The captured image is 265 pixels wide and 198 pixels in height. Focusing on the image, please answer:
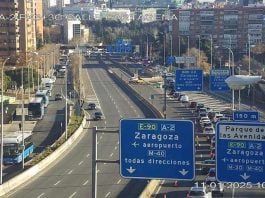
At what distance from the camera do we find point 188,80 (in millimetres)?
26438

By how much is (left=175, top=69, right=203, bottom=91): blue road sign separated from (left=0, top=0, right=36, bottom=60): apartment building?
3777 cm

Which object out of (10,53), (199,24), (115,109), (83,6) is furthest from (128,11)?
(115,109)

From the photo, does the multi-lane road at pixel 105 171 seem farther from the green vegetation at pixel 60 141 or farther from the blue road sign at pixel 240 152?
the blue road sign at pixel 240 152

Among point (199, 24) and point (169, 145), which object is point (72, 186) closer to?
point (169, 145)

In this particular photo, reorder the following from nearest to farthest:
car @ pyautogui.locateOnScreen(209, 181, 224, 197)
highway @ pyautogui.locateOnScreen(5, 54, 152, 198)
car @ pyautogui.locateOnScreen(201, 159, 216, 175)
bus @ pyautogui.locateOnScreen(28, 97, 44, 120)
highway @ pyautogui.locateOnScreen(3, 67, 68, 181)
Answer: car @ pyautogui.locateOnScreen(201, 159, 216, 175) → car @ pyautogui.locateOnScreen(209, 181, 224, 197) → highway @ pyautogui.locateOnScreen(5, 54, 152, 198) → highway @ pyautogui.locateOnScreen(3, 67, 68, 181) → bus @ pyautogui.locateOnScreen(28, 97, 44, 120)

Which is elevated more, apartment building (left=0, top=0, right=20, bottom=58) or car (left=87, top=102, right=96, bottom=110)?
apartment building (left=0, top=0, right=20, bottom=58)

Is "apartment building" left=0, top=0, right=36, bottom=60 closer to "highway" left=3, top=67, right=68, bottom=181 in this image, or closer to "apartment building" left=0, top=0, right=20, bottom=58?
"apartment building" left=0, top=0, right=20, bottom=58

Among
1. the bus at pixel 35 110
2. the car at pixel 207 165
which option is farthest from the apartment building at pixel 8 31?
the car at pixel 207 165

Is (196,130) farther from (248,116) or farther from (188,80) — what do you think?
(248,116)

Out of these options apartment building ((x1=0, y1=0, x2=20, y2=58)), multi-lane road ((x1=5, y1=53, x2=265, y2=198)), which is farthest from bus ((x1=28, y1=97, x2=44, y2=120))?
apartment building ((x1=0, y1=0, x2=20, y2=58))

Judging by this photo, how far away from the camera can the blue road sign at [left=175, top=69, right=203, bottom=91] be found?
85.9 feet

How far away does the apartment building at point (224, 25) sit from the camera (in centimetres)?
7469

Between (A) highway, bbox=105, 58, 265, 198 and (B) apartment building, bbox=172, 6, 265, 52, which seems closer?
(A) highway, bbox=105, 58, 265, 198

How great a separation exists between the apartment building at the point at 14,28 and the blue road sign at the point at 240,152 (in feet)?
174
